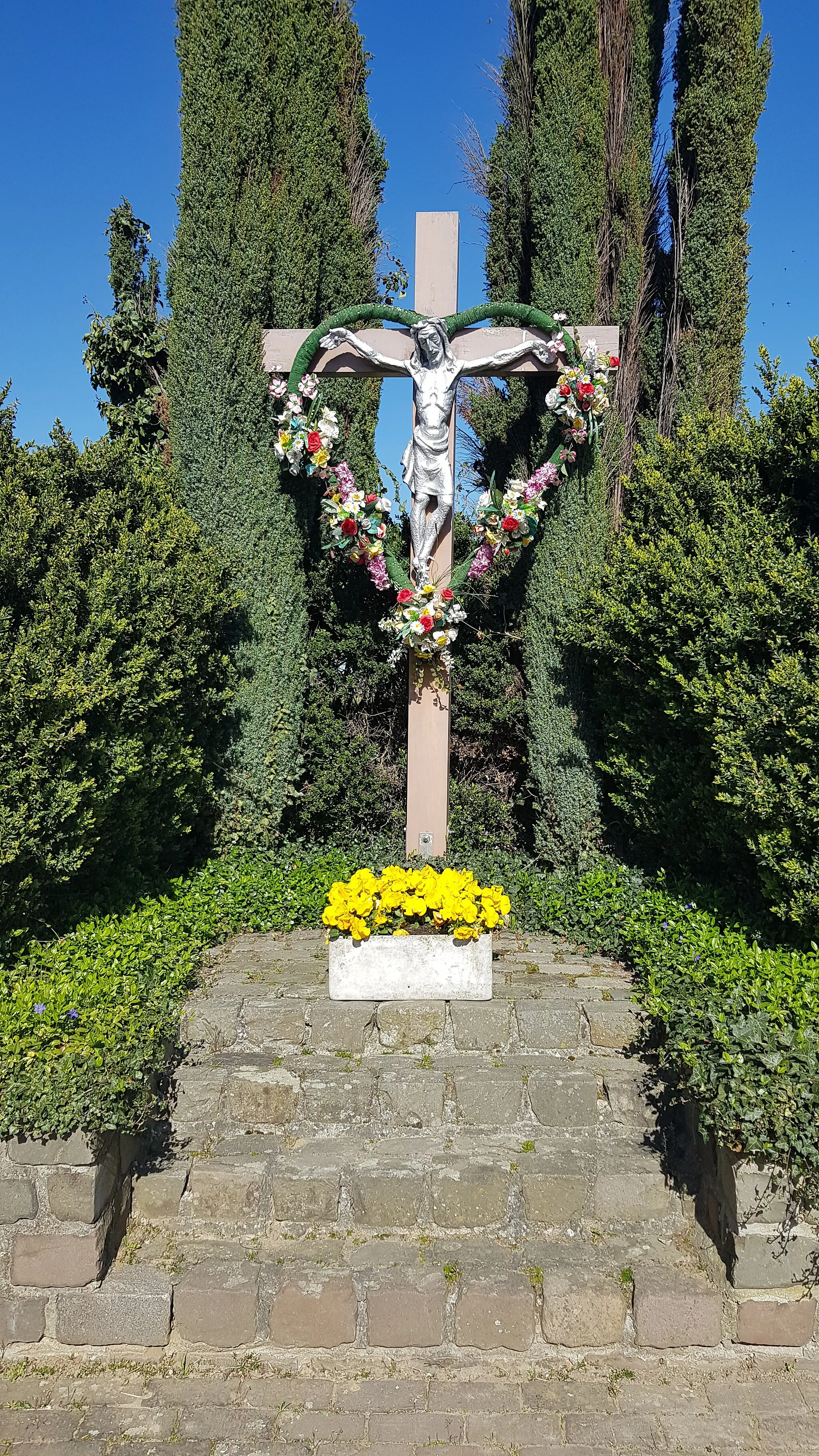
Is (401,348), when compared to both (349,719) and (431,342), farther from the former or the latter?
(349,719)

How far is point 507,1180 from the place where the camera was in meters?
3.19

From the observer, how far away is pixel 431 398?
15.7ft

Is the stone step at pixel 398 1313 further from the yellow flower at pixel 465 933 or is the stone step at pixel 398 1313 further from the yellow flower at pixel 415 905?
the yellow flower at pixel 415 905

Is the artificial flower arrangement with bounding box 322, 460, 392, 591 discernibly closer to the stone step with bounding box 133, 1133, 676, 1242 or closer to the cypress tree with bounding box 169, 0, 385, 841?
the cypress tree with bounding box 169, 0, 385, 841

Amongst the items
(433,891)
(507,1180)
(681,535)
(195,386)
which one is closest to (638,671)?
(681,535)

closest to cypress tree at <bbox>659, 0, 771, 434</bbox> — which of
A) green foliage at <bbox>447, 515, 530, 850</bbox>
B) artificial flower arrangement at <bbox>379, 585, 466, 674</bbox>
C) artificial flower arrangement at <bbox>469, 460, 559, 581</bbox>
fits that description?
artificial flower arrangement at <bbox>469, 460, 559, 581</bbox>

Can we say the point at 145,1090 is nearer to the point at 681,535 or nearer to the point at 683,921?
the point at 683,921

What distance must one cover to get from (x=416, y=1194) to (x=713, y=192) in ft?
18.7

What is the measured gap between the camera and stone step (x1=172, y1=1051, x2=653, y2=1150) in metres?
3.48

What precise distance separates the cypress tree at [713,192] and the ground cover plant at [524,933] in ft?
10.3

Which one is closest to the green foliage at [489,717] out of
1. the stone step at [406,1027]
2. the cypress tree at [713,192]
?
the cypress tree at [713,192]

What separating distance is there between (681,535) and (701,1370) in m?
3.54

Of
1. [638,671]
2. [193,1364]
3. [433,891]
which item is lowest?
[193,1364]

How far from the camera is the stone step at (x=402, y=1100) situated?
348 cm
